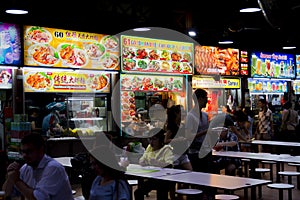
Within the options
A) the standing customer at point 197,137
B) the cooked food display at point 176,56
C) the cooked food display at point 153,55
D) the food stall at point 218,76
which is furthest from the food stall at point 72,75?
the food stall at point 218,76

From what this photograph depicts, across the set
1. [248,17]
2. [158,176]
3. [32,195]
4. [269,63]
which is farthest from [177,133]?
[269,63]

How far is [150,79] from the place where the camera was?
11.0 meters

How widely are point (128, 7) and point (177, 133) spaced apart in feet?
14.8

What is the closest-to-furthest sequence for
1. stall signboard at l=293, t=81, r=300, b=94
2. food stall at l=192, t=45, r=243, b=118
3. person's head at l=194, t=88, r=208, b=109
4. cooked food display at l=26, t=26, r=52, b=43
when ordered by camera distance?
person's head at l=194, t=88, r=208, b=109 → cooked food display at l=26, t=26, r=52, b=43 → food stall at l=192, t=45, r=243, b=118 → stall signboard at l=293, t=81, r=300, b=94

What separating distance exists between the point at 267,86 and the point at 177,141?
9334mm

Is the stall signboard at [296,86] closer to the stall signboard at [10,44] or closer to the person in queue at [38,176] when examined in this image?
the stall signboard at [10,44]

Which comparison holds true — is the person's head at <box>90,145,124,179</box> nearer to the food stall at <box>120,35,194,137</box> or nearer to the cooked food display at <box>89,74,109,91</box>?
the food stall at <box>120,35,194,137</box>

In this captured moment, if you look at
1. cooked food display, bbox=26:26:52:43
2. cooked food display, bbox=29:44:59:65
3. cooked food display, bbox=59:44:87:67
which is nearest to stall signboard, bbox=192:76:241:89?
cooked food display, bbox=59:44:87:67

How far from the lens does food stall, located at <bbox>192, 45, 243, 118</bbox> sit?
12.4 meters

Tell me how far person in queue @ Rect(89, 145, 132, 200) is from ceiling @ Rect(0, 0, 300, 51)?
2.81 m

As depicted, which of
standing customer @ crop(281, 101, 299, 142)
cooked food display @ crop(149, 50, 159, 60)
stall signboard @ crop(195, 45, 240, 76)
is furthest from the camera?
standing customer @ crop(281, 101, 299, 142)

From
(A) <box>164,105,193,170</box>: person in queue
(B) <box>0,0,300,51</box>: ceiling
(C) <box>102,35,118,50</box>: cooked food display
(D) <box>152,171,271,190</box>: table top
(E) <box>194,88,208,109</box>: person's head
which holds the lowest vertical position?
(D) <box>152,171,271,190</box>: table top

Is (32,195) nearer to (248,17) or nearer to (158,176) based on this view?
(158,176)

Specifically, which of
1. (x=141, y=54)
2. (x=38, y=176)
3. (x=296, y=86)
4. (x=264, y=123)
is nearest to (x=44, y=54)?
(x=141, y=54)
